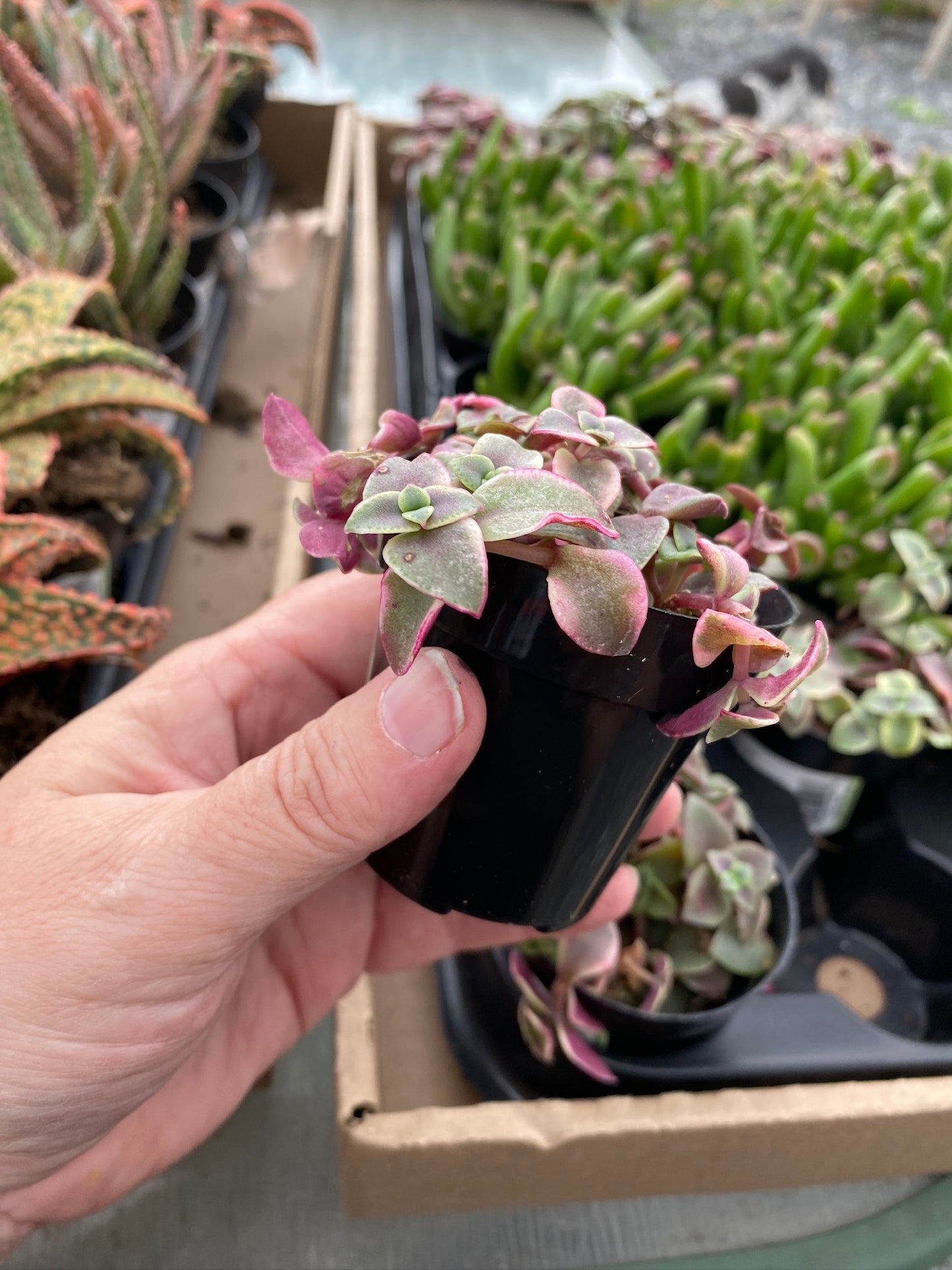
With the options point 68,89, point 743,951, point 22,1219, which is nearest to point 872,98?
point 68,89

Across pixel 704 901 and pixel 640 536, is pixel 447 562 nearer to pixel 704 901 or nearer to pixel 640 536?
pixel 640 536

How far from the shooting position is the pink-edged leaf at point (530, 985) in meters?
0.66

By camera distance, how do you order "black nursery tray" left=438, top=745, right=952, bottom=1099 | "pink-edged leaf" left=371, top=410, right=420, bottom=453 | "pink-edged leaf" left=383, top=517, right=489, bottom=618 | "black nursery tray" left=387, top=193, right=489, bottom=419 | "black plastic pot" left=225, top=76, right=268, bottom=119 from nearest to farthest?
"pink-edged leaf" left=383, top=517, right=489, bottom=618
"pink-edged leaf" left=371, top=410, right=420, bottom=453
"black nursery tray" left=438, top=745, right=952, bottom=1099
"black nursery tray" left=387, top=193, right=489, bottom=419
"black plastic pot" left=225, top=76, right=268, bottom=119

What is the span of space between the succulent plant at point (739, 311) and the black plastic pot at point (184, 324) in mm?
323

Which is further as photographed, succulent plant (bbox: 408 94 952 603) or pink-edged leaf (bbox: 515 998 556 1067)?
succulent plant (bbox: 408 94 952 603)

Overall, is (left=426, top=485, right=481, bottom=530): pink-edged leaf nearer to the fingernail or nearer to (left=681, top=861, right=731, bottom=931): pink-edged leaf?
the fingernail

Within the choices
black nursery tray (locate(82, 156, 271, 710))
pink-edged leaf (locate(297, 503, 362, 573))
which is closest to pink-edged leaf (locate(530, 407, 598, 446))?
pink-edged leaf (locate(297, 503, 362, 573))

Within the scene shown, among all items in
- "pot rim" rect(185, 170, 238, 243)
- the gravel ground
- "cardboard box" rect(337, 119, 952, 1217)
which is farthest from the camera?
the gravel ground

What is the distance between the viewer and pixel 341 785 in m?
0.40

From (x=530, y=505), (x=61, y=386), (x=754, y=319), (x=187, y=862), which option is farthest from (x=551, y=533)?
(x=754, y=319)

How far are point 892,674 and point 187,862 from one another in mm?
644

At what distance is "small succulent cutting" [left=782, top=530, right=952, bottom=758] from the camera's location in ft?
2.53

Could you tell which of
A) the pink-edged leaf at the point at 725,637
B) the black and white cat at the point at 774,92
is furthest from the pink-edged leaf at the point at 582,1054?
the black and white cat at the point at 774,92

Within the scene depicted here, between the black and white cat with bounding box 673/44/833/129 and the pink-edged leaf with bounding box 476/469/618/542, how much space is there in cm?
181
